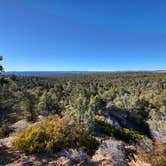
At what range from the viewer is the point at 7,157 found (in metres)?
7.20

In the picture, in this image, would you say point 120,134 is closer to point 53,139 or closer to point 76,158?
point 53,139

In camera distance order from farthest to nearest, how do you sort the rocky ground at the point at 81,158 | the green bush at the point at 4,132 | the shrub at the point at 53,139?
the green bush at the point at 4,132
the shrub at the point at 53,139
the rocky ground at the point at 81,158

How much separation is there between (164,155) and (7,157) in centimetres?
522

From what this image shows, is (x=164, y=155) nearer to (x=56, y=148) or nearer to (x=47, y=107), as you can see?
(x=56, y=148)

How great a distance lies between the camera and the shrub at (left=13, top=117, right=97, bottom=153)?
7570 mm

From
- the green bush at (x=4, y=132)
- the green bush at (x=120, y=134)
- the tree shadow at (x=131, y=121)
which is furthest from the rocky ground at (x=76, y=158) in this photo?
the tree shadow at (x=131, y=121)

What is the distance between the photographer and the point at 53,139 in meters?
7.80

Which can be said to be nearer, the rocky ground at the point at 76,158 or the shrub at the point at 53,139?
the rocky ground at the point at 76,158

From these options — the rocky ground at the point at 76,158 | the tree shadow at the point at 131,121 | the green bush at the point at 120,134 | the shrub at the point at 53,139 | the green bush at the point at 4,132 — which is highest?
the shrub at the point at 53,139

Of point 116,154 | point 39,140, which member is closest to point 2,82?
point 39,140

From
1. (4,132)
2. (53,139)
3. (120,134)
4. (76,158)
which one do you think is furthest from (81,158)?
(120,134)

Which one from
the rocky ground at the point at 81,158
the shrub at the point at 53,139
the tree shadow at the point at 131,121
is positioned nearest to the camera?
the rocky ground at the point at 81,158

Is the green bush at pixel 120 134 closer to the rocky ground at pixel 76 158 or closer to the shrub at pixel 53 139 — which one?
the shrub at pixel 53 139

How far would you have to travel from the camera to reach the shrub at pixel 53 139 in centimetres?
757
